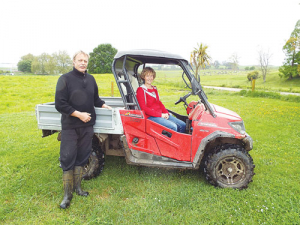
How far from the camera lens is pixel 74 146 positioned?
10.00 ft

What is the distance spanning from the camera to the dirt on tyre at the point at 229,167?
331 cm

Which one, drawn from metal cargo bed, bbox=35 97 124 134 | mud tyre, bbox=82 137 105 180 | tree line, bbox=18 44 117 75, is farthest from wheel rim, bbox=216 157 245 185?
tree line, bbox=18 44 117 75

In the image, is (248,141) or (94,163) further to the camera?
(94,163)

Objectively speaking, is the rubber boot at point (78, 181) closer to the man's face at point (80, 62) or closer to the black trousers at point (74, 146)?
the black trousers at point (74, 146)

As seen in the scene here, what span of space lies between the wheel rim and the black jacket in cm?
225

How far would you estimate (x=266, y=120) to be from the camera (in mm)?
7871

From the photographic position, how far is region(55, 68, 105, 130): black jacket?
9.32 ft

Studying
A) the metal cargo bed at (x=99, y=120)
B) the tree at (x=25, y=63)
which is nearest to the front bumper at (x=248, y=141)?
the metal cargo bed at (x=99, y=120)

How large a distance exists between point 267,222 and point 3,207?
3.64 metres

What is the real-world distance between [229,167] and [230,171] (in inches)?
2.6

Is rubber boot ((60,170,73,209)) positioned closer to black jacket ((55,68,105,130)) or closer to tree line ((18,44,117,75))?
black jacket ((55,68,105,130))

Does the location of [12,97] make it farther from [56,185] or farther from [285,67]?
[285,67]

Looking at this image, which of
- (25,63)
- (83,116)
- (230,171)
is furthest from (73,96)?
(25,63)

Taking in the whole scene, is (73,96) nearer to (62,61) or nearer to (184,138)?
(184,138)
